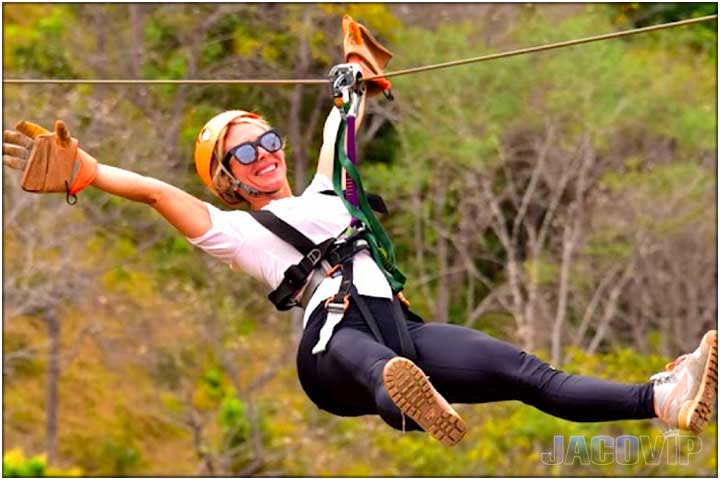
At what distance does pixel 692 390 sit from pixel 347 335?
0.86 m

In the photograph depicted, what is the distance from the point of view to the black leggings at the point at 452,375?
5129 mm

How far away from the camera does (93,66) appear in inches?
703

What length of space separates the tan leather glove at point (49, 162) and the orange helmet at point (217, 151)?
386 mm

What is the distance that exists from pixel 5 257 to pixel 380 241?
1121 centimetres

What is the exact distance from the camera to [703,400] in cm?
497

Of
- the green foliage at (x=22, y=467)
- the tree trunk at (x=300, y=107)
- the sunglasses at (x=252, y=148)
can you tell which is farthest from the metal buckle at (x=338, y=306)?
the tree trunk at (x=300, y=107)

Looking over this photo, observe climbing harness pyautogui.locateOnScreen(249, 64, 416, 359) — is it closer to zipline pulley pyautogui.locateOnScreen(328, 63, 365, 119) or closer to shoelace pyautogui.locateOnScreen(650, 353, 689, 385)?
zipline pulley pyautogui.locateOnScreen(328, 63, 365, 119)

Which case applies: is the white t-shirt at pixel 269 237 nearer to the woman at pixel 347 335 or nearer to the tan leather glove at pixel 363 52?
the woman at pixel 347 335

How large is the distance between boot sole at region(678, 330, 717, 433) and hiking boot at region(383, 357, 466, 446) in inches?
20.0

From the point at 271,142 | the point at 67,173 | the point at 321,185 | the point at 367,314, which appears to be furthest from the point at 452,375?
the point at 67,173

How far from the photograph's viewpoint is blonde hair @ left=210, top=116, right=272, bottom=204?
5691 millimetres

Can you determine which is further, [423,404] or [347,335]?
[347,335]

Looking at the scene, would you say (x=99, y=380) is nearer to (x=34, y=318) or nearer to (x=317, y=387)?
(x=34, y=318)

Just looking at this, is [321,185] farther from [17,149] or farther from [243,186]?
[17,149]
